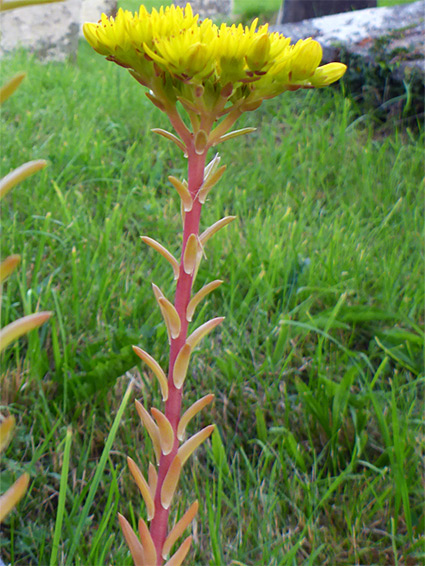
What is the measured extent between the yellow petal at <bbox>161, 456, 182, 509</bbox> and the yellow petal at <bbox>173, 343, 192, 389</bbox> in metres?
0.06

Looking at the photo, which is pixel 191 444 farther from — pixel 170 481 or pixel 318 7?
pixel 318 7

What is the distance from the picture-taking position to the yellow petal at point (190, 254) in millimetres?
439

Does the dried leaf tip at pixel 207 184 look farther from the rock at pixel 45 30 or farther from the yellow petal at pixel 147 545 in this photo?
the rock at pixel 45 30

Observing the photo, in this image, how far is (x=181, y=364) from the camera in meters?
0.44

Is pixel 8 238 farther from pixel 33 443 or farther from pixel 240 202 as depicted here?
pixel 240 202

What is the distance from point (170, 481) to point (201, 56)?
342 mm

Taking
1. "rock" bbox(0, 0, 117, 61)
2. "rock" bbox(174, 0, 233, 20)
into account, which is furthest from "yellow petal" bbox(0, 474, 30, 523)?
"rock" bbox(174, 0, 233, 20)

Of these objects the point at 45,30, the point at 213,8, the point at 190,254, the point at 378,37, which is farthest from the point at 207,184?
the point at 213,8

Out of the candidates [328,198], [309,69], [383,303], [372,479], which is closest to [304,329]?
[383,303]

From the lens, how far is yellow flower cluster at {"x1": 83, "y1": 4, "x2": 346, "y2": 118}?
379 millimetres

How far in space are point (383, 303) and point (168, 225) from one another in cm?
77

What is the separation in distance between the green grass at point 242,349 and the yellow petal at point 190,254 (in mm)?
305

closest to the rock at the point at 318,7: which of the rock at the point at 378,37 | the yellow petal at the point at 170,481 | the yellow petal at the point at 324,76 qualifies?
the rock at the point at 378,37

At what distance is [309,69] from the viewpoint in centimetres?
42
